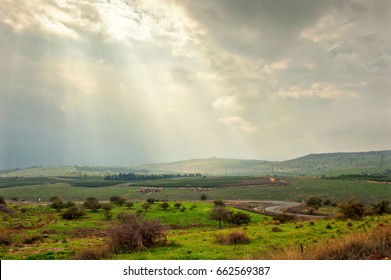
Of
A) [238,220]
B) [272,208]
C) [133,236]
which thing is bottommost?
[272,208]

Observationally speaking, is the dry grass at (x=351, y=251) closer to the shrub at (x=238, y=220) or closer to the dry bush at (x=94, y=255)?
the dry bush at (x=94, y=255)

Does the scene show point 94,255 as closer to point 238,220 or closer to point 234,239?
point 234,239

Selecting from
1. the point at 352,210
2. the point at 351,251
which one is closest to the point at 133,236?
the point at 351,251

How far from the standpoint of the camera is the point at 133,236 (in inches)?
699

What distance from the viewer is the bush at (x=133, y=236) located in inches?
682

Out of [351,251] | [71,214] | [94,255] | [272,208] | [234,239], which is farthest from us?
[272,208]

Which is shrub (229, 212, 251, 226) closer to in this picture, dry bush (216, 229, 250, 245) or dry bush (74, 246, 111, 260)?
dry bush (216, 229, 250, 245)

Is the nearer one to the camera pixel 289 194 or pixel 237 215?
pixel 237 215
